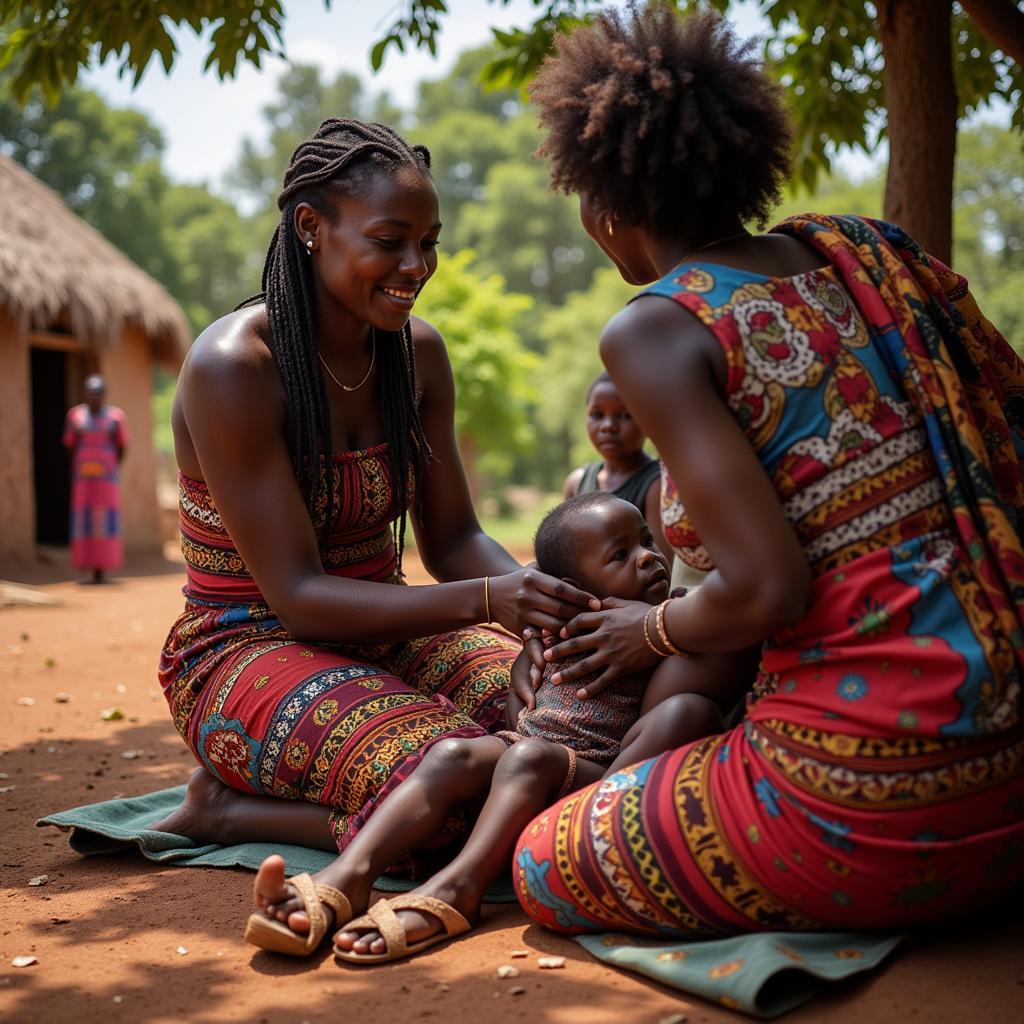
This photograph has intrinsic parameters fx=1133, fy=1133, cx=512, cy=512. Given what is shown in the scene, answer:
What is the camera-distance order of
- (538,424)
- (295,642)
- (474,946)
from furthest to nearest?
(538,424)
(295,642)
(474,946)

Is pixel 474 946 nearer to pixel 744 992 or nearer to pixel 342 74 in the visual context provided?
pixel 744 992

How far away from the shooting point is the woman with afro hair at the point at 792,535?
6.82 feet

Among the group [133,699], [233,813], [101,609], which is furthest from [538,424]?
[233,813]

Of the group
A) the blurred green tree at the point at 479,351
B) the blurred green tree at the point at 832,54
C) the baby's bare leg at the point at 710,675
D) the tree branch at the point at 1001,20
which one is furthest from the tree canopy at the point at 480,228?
the baby's bare leg at the point at 710,675

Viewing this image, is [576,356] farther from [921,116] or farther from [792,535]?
[792,535]

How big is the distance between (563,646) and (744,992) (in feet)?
3.20

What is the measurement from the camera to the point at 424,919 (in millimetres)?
2428

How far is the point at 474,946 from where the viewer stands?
2.47 meters

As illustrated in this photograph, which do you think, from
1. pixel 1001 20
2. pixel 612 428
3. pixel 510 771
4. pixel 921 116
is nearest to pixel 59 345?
pixel 612 428

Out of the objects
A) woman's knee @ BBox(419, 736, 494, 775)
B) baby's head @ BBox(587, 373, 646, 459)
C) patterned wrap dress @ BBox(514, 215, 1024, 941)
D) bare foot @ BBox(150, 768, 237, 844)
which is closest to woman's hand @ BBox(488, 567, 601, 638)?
woman's knee @ BBox(419, 736, 494, 775)

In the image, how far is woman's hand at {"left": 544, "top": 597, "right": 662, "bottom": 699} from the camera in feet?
8.71

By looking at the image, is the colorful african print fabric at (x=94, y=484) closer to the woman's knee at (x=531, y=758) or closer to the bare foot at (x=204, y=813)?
the bare foot at (x=204, y=813)

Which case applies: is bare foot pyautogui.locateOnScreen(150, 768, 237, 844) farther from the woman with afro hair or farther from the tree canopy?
the tree canopy

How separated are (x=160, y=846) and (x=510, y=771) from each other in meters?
1.23
